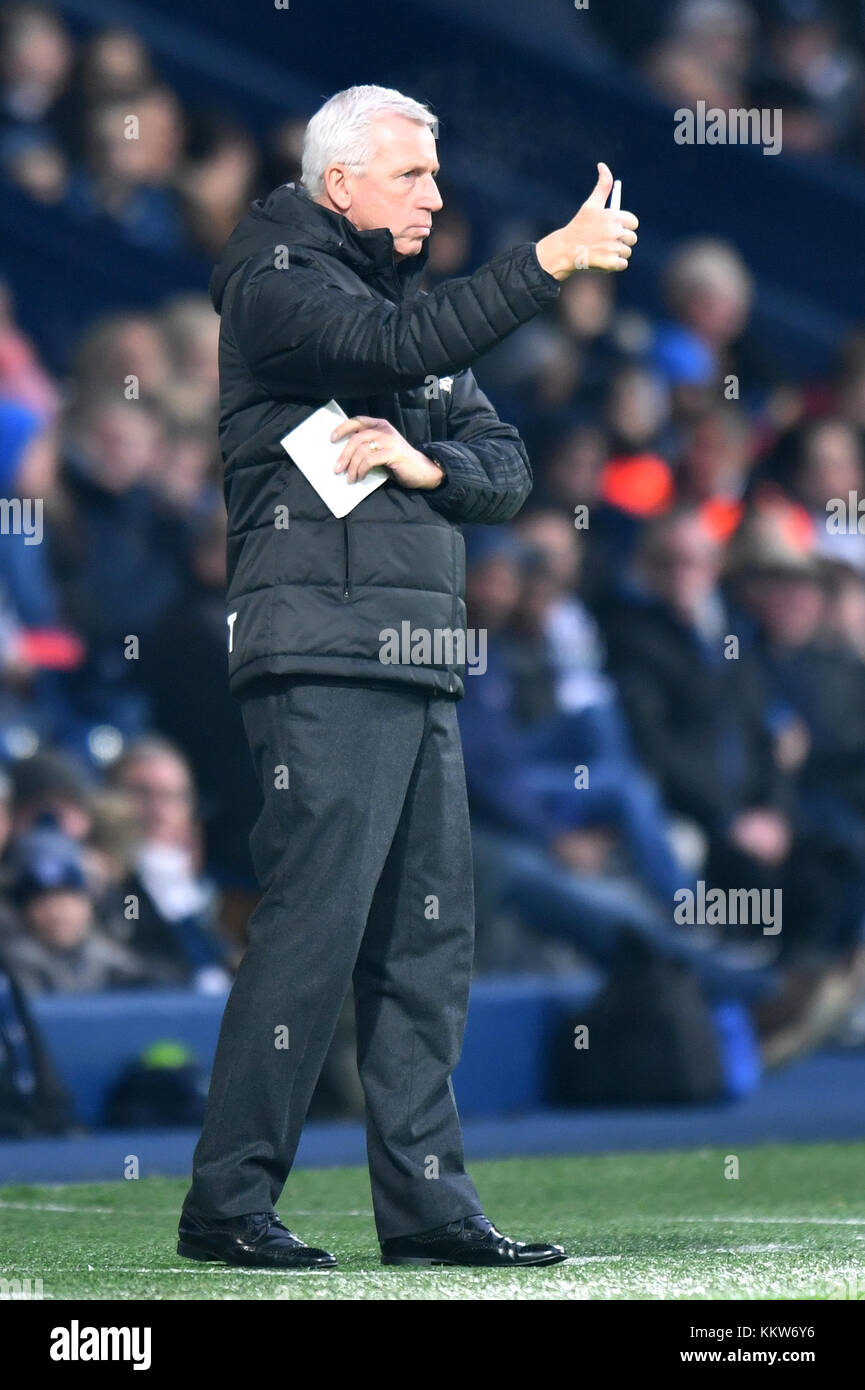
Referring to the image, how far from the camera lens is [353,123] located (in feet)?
11.3

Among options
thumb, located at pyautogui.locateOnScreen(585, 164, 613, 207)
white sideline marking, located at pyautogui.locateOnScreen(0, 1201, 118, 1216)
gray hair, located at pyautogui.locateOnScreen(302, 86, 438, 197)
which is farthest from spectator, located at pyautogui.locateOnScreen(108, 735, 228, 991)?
thumb, located at pyautogui.locateOnScreen(585, 164, 613, 207)

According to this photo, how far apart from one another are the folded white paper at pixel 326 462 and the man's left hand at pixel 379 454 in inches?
0.5

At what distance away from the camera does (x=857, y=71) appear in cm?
1053

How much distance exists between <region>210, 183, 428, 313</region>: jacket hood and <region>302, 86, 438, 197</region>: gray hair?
7 cm

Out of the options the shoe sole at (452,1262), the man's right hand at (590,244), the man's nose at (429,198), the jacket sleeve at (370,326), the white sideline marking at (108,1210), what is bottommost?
the white sideline marking at (108,1210)

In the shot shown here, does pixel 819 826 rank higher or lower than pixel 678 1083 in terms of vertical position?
higher

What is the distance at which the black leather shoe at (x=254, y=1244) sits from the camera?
3.26 metres

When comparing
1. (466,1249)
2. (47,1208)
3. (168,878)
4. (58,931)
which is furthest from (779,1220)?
(168,878)

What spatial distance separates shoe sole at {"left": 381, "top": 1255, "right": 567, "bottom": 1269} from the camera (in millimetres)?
3346

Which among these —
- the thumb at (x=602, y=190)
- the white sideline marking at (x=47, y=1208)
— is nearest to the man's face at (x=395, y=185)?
the thumb at (x=602, y=190)

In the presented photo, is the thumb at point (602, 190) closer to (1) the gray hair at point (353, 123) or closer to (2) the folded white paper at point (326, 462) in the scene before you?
(1) the gray hair at point (353, 123)
